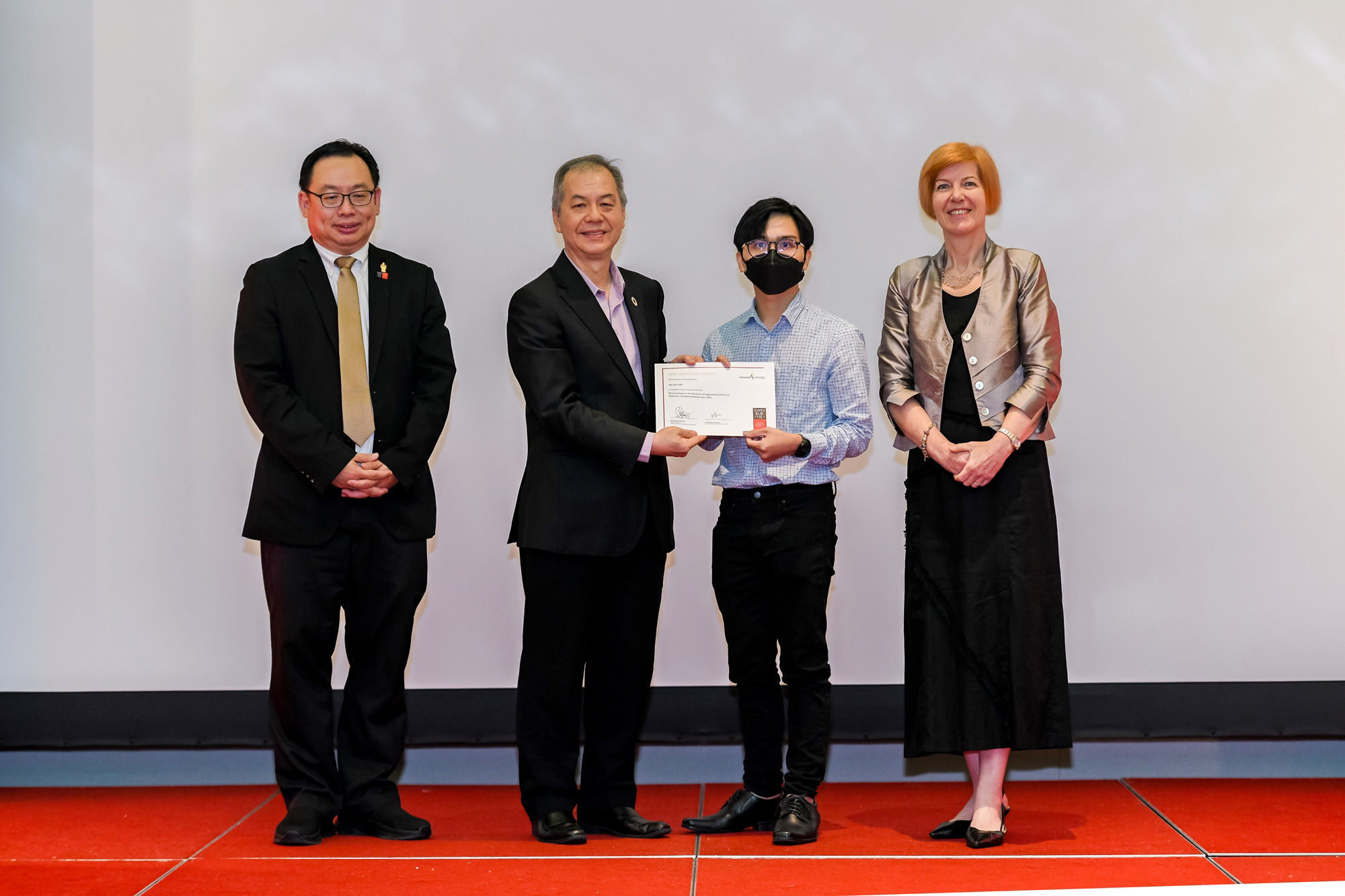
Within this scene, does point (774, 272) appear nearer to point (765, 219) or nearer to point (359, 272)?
point (765, 219)

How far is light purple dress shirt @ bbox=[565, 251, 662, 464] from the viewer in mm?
3021

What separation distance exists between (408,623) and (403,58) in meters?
1.94

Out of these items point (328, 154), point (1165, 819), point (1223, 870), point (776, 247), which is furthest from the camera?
point (1165, 819)

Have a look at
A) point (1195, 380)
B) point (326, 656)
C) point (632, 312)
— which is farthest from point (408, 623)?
point (1195, 380)

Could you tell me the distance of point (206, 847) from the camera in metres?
3.10

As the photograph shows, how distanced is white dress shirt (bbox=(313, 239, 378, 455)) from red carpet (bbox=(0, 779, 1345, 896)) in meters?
1.08

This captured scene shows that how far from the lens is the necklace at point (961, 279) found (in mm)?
3045

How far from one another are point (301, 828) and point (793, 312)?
1.84 meters

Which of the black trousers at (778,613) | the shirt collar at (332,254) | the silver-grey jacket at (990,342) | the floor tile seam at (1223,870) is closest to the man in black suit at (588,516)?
the black trousers at (778,613)

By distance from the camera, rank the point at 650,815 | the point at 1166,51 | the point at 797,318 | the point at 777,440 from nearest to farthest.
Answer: the point at 777,440 → the point at 797,318 → the point at 650,815 → the point at 1166,51

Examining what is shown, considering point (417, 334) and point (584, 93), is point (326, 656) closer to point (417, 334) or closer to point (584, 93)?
point (417, 334)

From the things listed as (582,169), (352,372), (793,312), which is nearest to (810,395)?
(793,312)

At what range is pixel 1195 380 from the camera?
384 centimetres

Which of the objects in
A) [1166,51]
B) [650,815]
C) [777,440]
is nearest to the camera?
[777,440]
